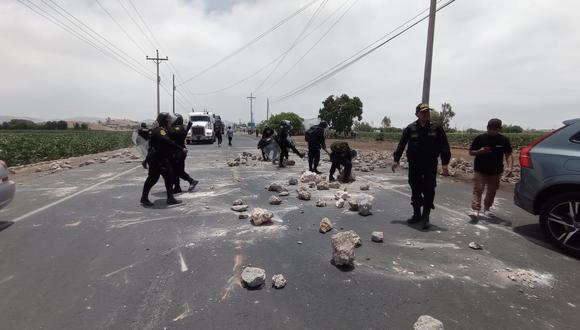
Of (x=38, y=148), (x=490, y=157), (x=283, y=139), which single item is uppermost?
(x=283, y=139)

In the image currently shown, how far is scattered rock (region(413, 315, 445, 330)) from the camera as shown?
8.45 ft

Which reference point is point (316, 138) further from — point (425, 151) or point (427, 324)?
point (427, 324)

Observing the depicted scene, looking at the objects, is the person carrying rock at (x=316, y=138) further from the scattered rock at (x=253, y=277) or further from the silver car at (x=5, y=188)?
the scattered rock at (x=253, y=277)

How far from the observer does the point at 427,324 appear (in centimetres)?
260

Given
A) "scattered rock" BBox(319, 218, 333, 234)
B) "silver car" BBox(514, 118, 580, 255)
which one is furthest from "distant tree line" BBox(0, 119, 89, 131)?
"silver car" BBox(514, 118, 580, 255)

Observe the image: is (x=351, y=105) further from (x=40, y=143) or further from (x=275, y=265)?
(x=275, y=265)

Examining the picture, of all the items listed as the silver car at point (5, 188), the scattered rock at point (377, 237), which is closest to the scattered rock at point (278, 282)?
the scattered rock at point (377, 237)

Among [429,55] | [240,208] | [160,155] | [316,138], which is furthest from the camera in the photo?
[429,55]

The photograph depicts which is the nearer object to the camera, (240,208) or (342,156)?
(240,208)

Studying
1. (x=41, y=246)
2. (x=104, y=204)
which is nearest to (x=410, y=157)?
(x=41, y=246)

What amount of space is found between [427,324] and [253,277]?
151cm

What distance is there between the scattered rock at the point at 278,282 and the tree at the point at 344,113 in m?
62.9

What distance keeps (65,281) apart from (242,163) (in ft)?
37.4

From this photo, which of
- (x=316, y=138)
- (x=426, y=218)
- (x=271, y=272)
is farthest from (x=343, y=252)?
(x=316, y=138)
